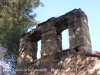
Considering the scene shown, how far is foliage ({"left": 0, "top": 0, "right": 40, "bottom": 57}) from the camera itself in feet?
23.2

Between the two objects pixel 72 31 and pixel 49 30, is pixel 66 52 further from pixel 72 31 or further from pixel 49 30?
pixel 49 30

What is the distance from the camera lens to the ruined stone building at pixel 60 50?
14.9 feet

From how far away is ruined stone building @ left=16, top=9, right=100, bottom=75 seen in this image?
4531 millimetres

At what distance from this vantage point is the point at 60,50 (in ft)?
18.7

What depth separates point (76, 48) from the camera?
4.96 m

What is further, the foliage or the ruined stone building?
the foliage

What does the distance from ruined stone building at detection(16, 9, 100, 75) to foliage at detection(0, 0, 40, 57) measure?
3.69 ft

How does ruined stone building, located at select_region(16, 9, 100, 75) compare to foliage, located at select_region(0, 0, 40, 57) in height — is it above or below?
below

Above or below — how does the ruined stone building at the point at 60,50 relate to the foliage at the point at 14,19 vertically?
below

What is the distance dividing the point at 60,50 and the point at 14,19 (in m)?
2.85

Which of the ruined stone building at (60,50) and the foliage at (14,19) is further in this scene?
the foliage at (14,19)

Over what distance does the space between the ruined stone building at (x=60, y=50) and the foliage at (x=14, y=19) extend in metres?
1.12

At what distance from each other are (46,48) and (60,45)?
22.3 inches

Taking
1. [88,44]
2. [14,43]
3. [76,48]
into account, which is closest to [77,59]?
[76,48]
